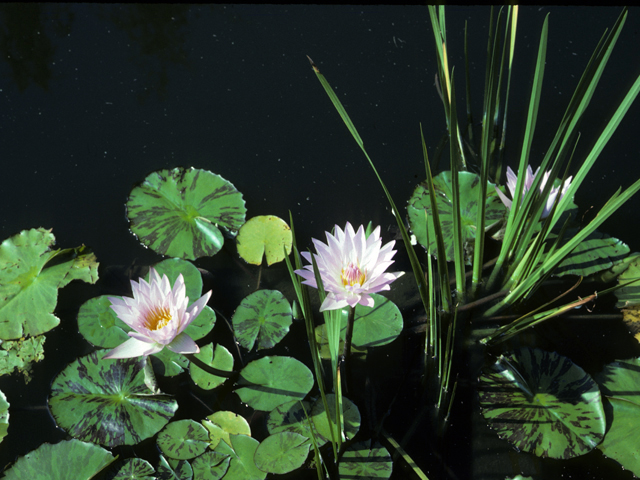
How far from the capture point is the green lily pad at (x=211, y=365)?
5.62ft

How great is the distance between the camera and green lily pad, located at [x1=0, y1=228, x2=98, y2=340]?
180 centimetres

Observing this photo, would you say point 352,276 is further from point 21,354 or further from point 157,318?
point 21,354

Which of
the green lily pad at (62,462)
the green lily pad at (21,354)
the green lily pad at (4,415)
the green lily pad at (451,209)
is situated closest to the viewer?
the green lily pad at (62,462)

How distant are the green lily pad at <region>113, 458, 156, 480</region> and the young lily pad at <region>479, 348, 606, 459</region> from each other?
1190 mm

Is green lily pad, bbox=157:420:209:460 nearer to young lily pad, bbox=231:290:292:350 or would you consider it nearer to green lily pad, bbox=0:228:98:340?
young lily pad, bbox=231:290:292:350

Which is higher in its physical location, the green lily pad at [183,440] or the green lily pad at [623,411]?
the green lily pad at [623,411]

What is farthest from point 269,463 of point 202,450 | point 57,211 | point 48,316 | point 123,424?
point 57,211

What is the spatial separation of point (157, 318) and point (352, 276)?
25.8 inches

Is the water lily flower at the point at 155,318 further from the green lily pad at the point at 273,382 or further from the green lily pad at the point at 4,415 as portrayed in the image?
the green lily pad at the point at 4,415

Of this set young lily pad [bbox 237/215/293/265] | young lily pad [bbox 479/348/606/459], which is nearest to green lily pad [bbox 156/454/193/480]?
young lily pad [bbox 237/215/293/265]

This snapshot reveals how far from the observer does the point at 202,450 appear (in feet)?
5.11

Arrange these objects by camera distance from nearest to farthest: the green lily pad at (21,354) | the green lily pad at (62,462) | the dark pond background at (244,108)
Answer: the green lily pad at (62,462), the green lily pad at (21,354), the dark pond background at (244,108)

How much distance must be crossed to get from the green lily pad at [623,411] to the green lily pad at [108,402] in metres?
1.53

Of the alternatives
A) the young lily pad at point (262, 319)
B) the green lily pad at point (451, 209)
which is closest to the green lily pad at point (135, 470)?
the young lily pad at point (262, 319)
